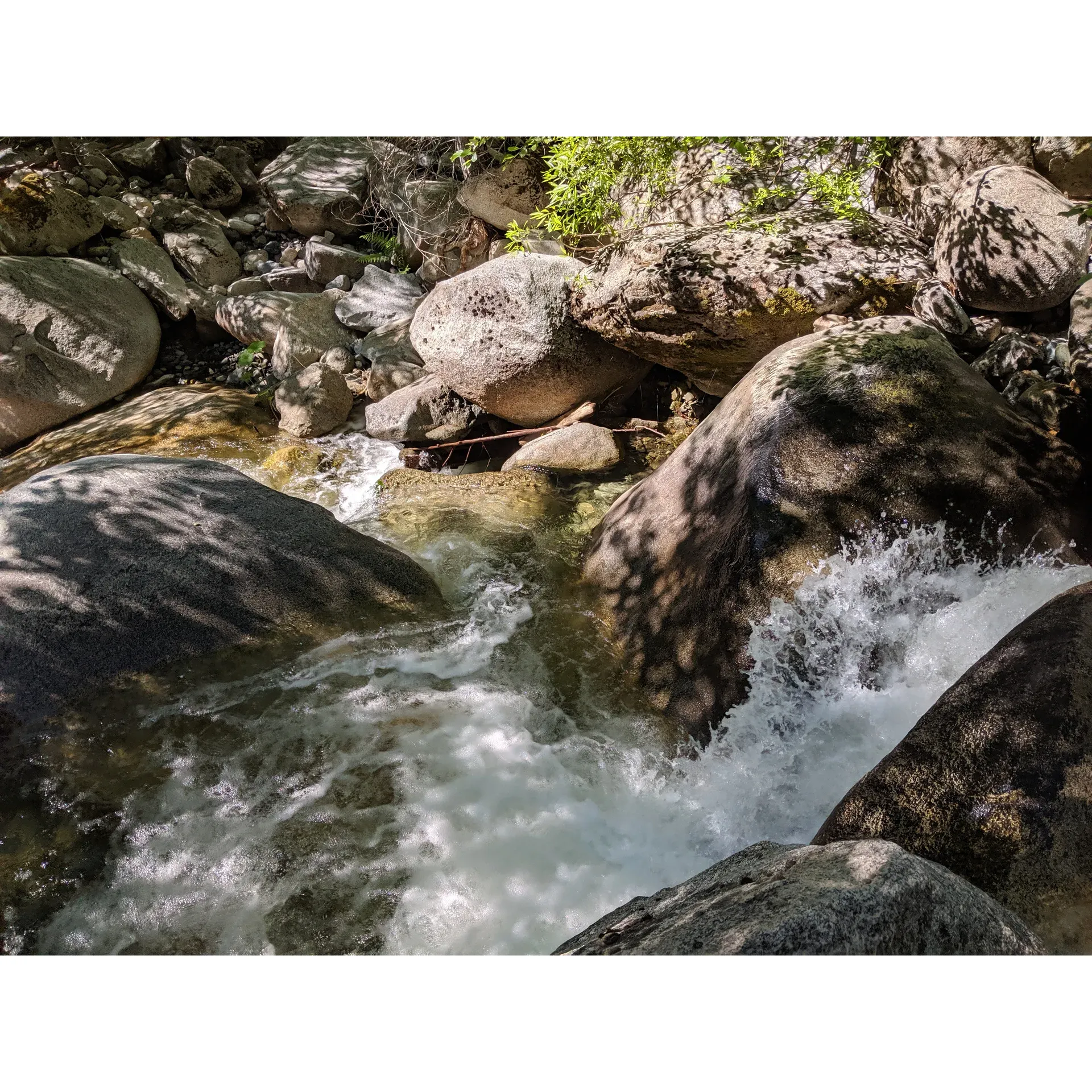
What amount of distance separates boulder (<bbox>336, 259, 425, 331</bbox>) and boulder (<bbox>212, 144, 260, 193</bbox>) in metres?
2.33

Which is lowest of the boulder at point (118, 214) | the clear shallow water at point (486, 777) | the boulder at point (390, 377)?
the clear shallow water at point (486, 777)

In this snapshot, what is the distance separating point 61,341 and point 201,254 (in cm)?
187

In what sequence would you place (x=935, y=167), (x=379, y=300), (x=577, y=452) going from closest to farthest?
1. (x=935, y=167)
2. (x=577, y=452)
3. (x=379, y=300)

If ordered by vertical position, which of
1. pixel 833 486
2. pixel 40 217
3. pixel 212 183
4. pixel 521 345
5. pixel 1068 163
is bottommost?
pixel 833 486

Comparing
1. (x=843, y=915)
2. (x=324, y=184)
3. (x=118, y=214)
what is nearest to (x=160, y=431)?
(x=118, y=214)

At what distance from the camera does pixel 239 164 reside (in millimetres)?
8648

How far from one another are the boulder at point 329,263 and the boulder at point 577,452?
3.74m

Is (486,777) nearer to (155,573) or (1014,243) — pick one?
(155,573)

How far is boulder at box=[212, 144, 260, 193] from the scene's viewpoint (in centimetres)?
852

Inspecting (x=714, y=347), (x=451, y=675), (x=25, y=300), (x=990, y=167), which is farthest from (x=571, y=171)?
(x=25, y=300)

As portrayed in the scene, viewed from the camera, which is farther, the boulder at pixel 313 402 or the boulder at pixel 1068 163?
the boulder at pixel 313 402

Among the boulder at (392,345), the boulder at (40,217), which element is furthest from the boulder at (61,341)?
the boulder at (392,345)

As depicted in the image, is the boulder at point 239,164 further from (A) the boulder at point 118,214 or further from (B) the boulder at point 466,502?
(B) the boulder at point 466,502

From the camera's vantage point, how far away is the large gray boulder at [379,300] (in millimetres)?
7508
